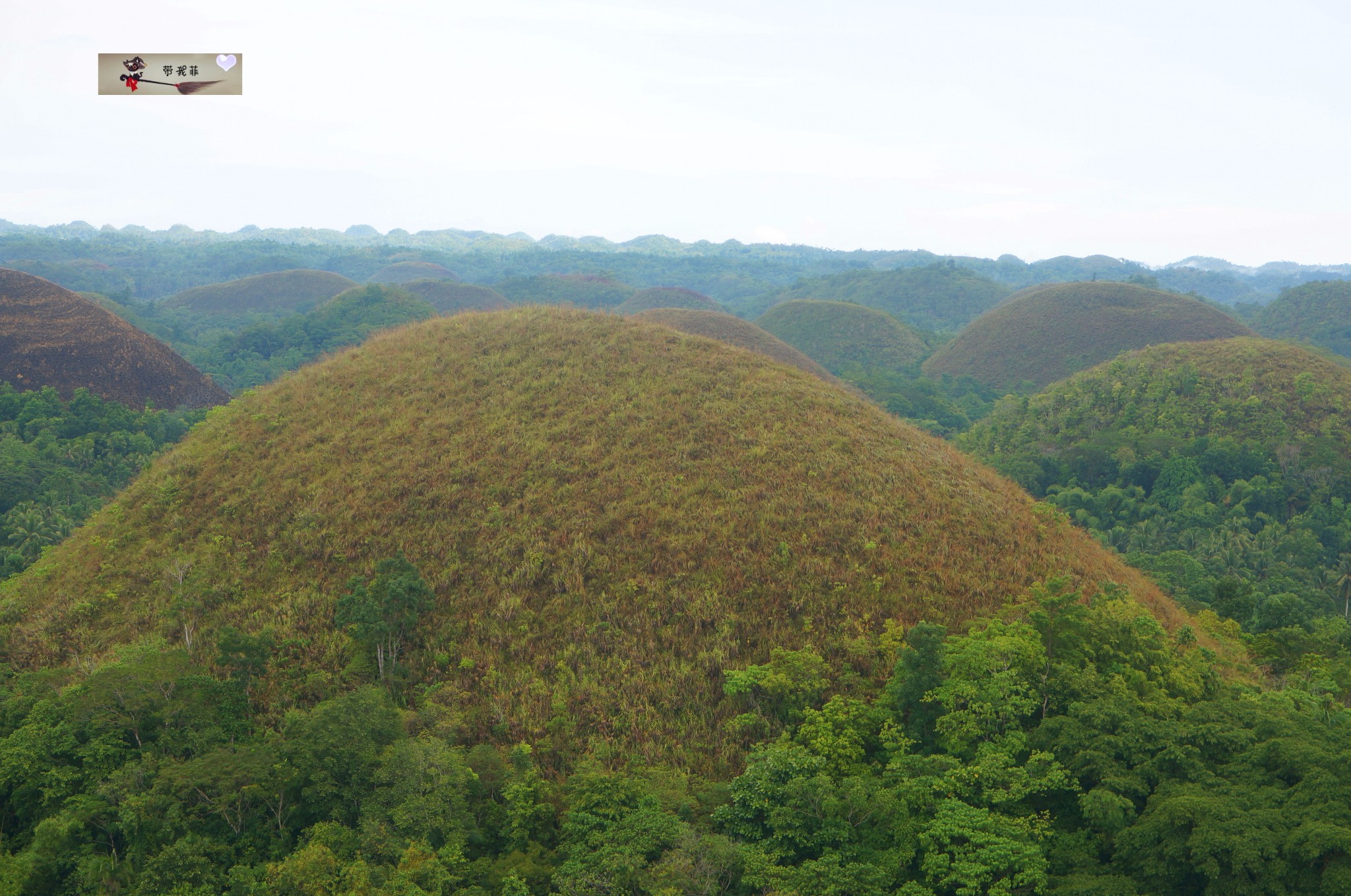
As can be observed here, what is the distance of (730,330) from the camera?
59.7 meters

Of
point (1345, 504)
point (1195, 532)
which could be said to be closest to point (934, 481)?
point (1195, 532)

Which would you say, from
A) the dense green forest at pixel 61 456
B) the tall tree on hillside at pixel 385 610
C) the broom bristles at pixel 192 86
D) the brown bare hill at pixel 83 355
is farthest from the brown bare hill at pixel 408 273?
the tall tree on hillside at pixel 385 610

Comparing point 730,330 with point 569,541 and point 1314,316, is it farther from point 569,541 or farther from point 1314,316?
point 1314,316

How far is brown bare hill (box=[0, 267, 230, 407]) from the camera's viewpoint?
138ft

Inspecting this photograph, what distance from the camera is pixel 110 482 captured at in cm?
3309

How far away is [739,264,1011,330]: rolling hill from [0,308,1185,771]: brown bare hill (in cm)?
9850

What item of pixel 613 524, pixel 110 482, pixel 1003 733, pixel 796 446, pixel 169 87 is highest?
pixel 169 87

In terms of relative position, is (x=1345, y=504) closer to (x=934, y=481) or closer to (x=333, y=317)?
(x=934, y=481)

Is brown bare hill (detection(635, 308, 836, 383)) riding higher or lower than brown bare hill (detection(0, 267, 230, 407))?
higher

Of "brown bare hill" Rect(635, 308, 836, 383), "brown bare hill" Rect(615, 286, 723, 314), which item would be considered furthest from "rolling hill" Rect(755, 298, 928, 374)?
"brown bare hill" Rect(635, 308, 836, 383)

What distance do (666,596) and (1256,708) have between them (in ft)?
27.9

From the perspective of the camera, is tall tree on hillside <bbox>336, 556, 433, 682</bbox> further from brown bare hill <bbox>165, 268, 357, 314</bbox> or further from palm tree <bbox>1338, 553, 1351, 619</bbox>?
brown bare hill <bbox>165, 268, 357, 314</bbox>

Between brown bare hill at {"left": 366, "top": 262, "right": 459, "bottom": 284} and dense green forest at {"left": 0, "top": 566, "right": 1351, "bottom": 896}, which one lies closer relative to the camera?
dense green forest at {"left": 0, "top": 566, "right": 1351, "bottom": 896}

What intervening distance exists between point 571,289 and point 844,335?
5008 centimetres
